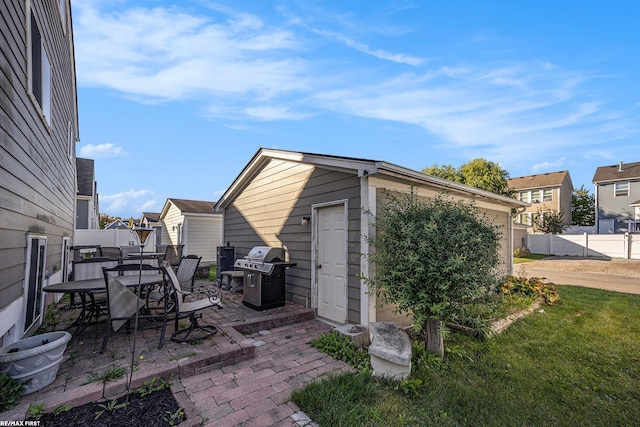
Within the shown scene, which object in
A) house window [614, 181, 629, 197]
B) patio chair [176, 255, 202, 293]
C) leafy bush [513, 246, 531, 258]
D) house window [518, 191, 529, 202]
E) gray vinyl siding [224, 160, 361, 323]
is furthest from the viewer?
house window [518, 191, 529, 202]

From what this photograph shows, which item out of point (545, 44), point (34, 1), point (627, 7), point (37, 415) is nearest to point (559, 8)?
point (545, 44)

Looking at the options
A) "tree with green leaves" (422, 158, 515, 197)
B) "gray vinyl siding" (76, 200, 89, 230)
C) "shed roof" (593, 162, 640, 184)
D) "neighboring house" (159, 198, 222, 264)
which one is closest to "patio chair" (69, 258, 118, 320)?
"neighboring house" (159, 198, 222, 264)

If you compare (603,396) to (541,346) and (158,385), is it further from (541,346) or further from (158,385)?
(158,385)

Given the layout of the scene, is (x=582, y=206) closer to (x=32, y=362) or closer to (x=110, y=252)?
(x=110, y=252)

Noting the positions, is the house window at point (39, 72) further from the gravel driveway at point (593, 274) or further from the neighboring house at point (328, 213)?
the gravel driveway at point (593, 274)

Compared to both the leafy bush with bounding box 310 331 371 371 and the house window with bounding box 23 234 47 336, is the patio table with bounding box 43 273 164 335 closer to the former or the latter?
the house window with bounding box 23 234 47 336

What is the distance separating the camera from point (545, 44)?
7129 millimetres

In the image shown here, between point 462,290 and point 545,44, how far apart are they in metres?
7.68

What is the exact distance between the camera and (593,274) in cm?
1154

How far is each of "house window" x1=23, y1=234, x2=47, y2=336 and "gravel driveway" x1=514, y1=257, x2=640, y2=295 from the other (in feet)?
31.6

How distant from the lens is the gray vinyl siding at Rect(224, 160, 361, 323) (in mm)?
4574

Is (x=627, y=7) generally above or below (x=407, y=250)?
above

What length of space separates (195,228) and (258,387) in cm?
1328

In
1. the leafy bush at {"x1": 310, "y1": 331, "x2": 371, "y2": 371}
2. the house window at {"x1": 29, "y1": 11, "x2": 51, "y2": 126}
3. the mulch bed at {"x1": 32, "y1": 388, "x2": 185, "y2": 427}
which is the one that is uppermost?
the house window at {"x1": 29, "y1": 11, "x2": 51, "y2": 126}
